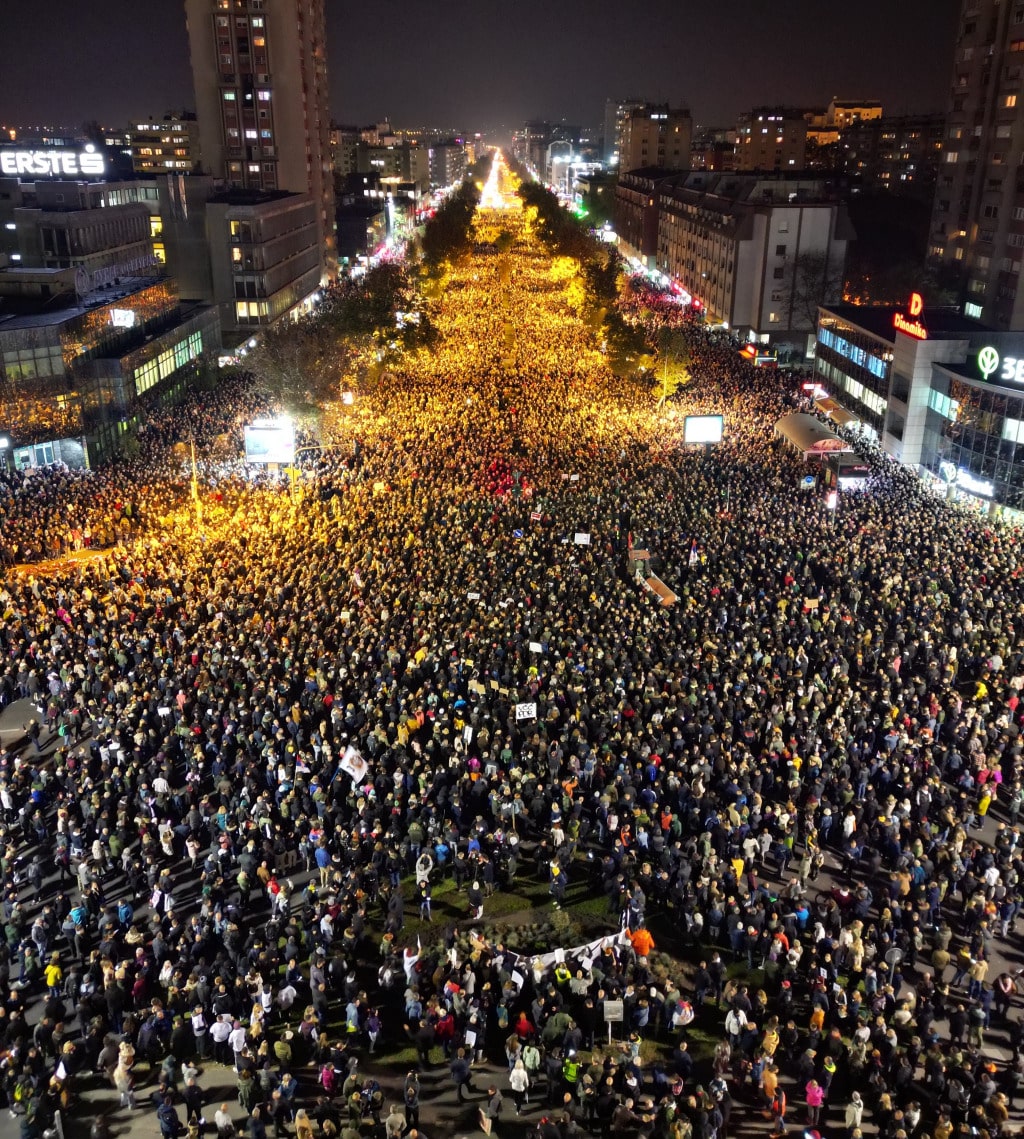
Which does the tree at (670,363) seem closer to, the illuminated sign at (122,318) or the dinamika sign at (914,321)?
the dinamika sign at (914,321)

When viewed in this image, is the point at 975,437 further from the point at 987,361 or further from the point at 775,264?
→ the point at 775,264

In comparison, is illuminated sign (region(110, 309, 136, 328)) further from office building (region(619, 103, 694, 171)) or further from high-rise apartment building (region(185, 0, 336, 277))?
office building (region(619, 103, 694, 171))

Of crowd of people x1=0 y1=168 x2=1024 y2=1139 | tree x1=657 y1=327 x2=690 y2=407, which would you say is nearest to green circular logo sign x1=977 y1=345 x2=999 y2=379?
crowd of people x1=0 y1=168 x2=1024 y2=1139

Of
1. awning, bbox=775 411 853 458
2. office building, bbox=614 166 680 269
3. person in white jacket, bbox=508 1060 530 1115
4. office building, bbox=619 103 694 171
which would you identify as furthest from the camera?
office building, bbox=619 103 694 171

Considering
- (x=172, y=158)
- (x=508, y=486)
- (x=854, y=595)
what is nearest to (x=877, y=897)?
(x=854, y=595)

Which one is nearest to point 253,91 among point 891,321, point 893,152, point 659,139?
point 891,321

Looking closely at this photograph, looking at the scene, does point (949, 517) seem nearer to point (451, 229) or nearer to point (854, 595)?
point (854, 595)
